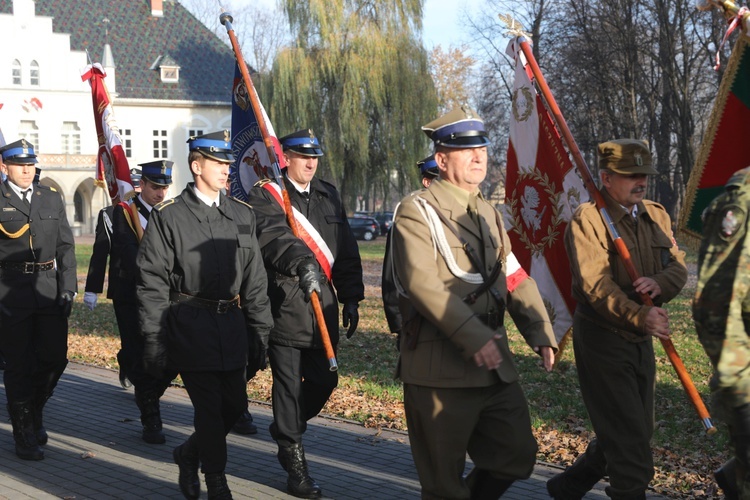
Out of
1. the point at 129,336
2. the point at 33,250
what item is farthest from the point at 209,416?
the point at 129,336

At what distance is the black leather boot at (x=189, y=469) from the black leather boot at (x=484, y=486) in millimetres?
2064

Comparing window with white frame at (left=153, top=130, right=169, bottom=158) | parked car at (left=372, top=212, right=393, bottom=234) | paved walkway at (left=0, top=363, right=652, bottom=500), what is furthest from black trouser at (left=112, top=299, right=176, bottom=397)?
window with white frame at (left=153, top=130, right=169, bottom=158)

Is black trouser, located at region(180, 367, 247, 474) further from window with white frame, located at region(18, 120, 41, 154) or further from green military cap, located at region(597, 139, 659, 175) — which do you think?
window with white frame, located at region(18, 120, 41, 154)

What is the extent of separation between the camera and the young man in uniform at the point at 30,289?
776 cm

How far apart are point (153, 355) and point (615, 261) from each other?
2623 millimetres

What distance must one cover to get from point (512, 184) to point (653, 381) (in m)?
2.04

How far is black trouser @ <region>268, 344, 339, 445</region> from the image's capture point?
21.2 ft

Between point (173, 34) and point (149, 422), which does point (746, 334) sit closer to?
point (149, 422)

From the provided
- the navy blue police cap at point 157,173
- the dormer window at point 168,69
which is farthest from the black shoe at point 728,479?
the dormer window at point 168,69

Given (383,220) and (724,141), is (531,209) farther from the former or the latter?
(383,220)

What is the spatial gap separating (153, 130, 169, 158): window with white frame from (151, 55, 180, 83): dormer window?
3.50 m

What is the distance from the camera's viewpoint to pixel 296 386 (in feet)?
21.4

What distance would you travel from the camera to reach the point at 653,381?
17.5 ft

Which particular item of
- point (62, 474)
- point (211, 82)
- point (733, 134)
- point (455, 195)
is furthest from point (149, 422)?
point (211, 82)
